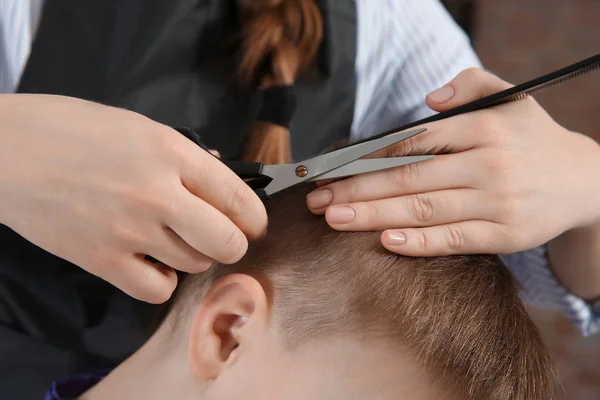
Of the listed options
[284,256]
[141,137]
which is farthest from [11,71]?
[284,256]

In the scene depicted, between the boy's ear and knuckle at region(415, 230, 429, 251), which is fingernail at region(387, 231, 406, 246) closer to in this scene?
knuckle at region(415, 230, 429, 251)

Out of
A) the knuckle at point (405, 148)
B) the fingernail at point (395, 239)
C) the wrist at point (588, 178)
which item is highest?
the knuckle at point (405, 148)

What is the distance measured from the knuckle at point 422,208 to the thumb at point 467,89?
12 cm

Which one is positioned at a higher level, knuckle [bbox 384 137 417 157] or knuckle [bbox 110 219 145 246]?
knuckle [bbox 110 219 145 246]

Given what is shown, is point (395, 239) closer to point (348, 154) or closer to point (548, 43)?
point (348, 154)

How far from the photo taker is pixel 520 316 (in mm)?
634

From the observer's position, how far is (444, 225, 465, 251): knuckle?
605mm

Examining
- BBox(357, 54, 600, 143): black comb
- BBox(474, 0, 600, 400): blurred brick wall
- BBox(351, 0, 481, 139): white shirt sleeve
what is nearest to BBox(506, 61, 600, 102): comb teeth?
BBox(357, 54, 600, 143): black comb

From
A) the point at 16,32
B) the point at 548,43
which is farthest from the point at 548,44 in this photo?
→ the point at 16,32

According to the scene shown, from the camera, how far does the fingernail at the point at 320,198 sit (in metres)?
0.61

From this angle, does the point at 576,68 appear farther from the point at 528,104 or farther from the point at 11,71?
the point at 11,71

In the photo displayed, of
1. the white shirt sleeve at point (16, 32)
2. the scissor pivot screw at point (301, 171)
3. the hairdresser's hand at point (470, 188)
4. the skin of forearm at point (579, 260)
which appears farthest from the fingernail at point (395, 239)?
the white shirt sleeve at point (16, 32)

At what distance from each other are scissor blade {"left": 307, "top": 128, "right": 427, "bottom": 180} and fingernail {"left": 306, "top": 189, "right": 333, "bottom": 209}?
0.10 feet

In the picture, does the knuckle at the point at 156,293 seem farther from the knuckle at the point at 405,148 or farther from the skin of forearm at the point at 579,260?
the skin of forearm at the point at 579,260
